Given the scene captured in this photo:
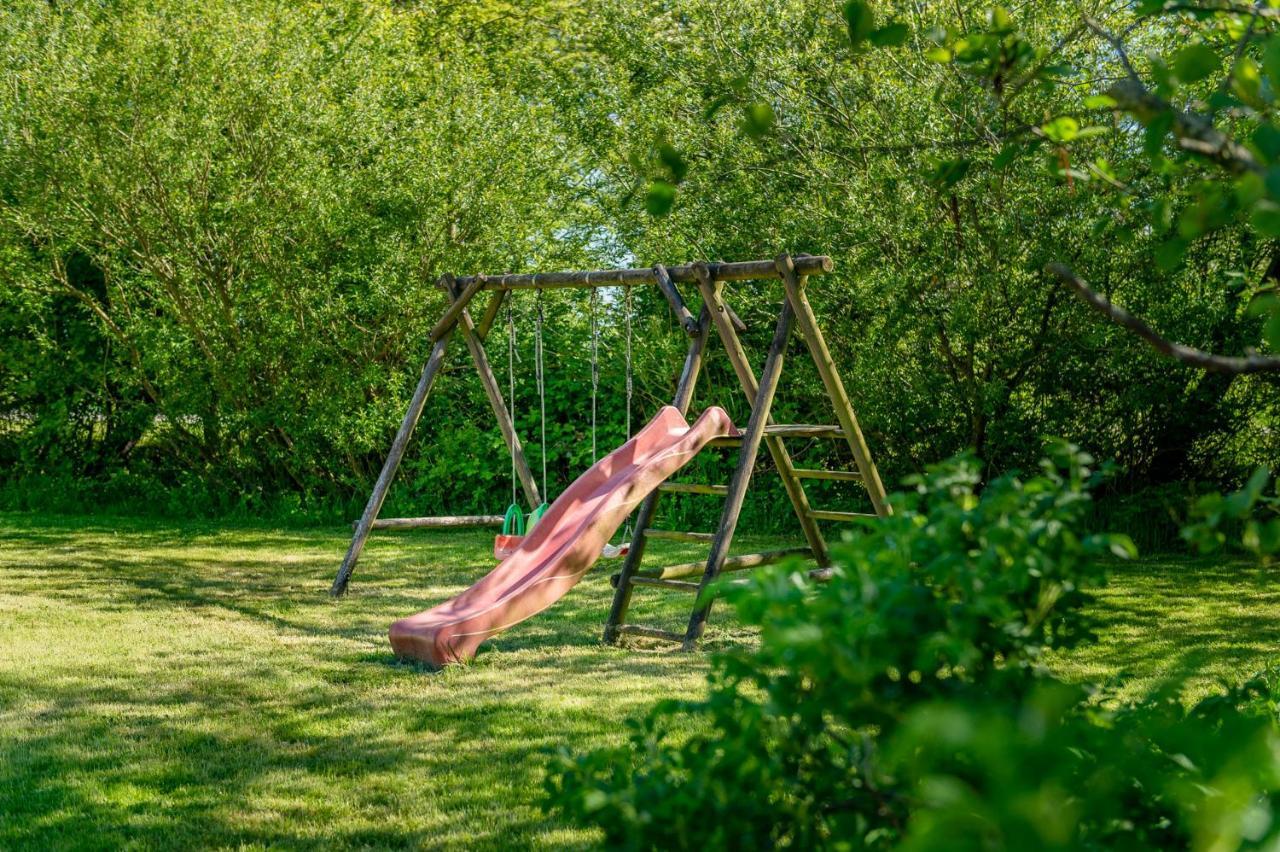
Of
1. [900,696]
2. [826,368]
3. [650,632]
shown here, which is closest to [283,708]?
[650,632]

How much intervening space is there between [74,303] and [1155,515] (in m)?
9.34

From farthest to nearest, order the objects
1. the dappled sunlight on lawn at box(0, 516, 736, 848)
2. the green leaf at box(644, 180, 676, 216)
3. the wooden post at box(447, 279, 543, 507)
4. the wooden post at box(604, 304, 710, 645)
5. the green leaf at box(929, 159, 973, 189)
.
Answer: the wooden post at box(447, 279, 543, 507), the wooden post at box(604, 304, 710, 645), the dappled sunlight on lawn at box(0, 516, 736, 848), the green leaf at box(929, 159, 973, 189), the green leaf at box(644, 180, 676, 216)

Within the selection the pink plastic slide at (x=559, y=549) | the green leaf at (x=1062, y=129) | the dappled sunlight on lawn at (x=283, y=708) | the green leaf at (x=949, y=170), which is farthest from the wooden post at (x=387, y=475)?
the green leaf at (x=1062, y=129)

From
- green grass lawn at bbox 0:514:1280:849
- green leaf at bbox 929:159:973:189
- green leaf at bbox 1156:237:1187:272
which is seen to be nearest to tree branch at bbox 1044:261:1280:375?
green leaf at bbox 1156:237:1187:272

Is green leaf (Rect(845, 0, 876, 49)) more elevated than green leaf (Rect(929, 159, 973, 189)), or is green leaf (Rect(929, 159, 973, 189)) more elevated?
green leaf (Rect(845, 0, 876, 49))

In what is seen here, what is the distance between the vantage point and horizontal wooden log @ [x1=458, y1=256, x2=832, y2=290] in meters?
5.80

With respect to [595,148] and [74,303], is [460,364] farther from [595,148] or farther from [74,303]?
[74,303]

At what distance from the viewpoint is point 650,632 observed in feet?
19.1

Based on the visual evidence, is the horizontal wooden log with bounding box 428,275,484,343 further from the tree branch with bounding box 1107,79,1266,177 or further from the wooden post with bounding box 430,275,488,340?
the tree branch with bounding box 1107,79,1266,177

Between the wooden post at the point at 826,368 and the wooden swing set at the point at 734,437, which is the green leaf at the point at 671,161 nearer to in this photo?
the wooden swing set at the point at 734,437

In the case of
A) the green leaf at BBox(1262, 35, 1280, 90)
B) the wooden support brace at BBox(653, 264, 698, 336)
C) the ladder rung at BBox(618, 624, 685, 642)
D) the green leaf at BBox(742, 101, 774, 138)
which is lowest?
the ladder rung at BBox(618, 624, 685, 642)

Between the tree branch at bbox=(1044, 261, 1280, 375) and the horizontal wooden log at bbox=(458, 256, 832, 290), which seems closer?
the tree branch at bbox=(1044, 261, 1280, 375)

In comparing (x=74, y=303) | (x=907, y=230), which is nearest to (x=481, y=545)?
(x=907, y=230)

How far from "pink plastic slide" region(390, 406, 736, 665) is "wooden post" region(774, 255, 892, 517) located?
0.53 metres
